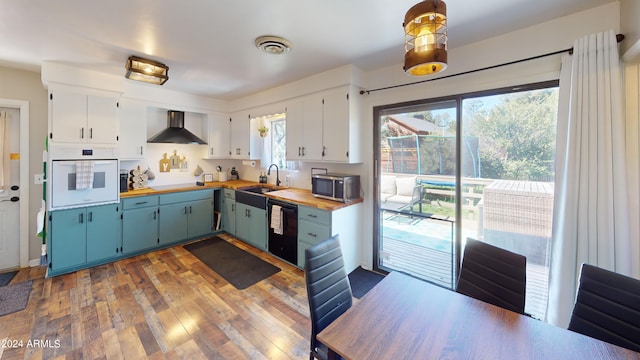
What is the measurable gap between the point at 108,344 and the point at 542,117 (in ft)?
13.0

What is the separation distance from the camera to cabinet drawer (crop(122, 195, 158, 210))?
3426 mm

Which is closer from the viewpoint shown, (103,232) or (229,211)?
(103,232)

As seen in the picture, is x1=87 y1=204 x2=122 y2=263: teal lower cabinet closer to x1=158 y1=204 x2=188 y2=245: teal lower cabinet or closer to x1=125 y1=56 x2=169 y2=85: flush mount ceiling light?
x1=158 y1=204 x2=188 y2=245: teal lower cabinet

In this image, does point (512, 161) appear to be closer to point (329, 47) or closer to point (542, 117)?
point (542, 117)

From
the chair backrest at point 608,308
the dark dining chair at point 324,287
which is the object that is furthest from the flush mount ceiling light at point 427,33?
the chair backrest at point 608,308

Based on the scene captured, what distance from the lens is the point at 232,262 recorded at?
3393mm

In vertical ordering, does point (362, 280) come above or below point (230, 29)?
below

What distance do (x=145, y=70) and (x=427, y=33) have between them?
291cm

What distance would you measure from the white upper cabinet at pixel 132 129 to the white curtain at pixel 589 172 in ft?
15.9

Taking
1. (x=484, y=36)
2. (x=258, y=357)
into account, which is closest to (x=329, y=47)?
(x=484, y=36)

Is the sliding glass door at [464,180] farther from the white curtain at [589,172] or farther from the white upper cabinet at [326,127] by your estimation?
the white upper cabinet at [326,127]

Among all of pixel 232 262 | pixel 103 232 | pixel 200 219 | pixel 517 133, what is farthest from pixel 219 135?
pixel 517 133

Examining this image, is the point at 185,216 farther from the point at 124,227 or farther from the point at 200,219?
the point at 124,227

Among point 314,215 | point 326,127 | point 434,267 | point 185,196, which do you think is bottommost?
point 434,267
